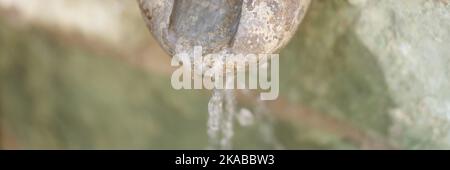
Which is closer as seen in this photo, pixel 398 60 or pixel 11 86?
pixel 398 60

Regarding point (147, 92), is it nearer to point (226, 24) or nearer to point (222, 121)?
point (222, 121)

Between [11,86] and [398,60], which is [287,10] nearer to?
[398,60]

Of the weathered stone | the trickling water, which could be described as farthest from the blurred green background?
the weathered stone

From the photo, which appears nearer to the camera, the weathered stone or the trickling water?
the weathered stone

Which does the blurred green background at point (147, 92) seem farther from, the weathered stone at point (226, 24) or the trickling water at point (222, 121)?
the weathered stone at point (226, 24)

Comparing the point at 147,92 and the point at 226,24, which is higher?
the point at 147,92

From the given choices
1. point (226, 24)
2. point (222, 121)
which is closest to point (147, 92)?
point (222, 121)

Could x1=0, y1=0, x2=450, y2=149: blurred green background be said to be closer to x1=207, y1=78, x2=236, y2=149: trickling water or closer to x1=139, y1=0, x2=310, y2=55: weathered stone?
x1=207, y1=78, x2=236, y2=149: trickling water

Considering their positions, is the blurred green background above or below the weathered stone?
above
